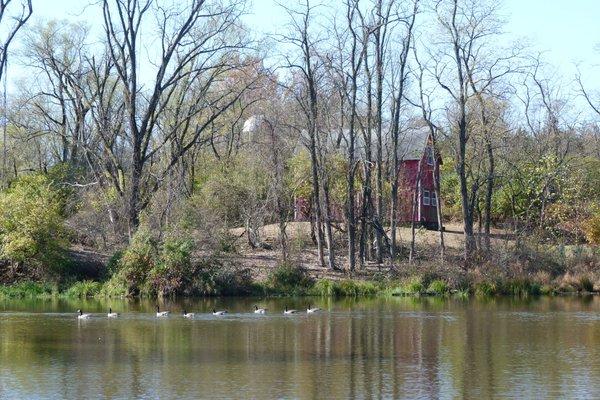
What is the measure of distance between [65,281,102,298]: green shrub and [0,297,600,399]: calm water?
169 inches

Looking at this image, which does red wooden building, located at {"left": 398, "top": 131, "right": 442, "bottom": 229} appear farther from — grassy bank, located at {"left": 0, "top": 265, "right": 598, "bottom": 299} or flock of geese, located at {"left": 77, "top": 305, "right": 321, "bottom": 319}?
flock of geese, located at {"left": 77, "top": 305, "right": 321, "bottom": 319}

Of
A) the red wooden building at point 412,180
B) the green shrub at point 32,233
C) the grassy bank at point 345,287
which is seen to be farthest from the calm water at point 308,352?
the red wooden building at point 412,180

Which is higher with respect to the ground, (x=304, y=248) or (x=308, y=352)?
(x=304, y=248)

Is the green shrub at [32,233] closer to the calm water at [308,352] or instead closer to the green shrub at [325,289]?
the calm water at [308,352]

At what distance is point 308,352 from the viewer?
91.5 feet

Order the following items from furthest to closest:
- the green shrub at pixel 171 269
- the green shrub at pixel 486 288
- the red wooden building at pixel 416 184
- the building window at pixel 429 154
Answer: the building window at pixel 429 154
the red wooden building at pixel 416 184
the green shrub at pixel 486 288
the green shrub at pixel 171 269

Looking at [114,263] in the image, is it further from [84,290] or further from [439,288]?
[439,288]

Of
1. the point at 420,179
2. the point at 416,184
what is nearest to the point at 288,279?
the point at 416,184

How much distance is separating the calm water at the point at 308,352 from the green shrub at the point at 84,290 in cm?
430

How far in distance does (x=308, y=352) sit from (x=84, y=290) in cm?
2036

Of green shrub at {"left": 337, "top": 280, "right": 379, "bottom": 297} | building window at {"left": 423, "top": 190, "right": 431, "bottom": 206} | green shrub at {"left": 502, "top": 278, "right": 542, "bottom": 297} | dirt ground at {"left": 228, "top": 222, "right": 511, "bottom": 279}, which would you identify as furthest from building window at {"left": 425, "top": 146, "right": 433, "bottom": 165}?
green shrub at {"left": 337, "top": 280, "right": 379, "bottom": 297}

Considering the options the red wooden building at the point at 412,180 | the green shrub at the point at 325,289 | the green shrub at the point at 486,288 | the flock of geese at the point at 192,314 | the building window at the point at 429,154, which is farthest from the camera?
the building window at the point at 429,154

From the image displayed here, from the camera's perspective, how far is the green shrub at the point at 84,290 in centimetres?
4550

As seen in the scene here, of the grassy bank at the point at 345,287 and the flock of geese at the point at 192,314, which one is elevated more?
the grassy bank at the point at 345,287
